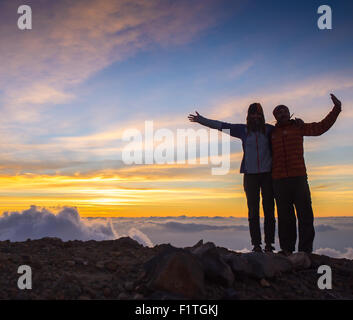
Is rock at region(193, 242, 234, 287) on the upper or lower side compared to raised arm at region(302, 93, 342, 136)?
lower

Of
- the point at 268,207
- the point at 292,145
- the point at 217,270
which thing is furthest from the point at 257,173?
the point at 217,270

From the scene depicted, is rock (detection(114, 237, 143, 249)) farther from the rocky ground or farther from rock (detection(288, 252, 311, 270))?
rock (detection(288, 252, 311, 270))

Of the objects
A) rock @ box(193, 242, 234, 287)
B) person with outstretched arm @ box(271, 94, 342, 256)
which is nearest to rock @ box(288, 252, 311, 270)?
person with outstretched arm @ box(271, 94, 342, 256)

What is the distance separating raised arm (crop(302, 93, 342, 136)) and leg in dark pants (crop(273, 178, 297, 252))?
Answer: 1145 millimetres

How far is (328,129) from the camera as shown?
332 inches

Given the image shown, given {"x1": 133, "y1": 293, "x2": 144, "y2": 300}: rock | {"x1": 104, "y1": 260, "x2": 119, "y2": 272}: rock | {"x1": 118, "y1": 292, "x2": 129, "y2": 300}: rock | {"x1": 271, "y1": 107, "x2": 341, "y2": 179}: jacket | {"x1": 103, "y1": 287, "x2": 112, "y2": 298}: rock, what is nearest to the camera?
{"x1": 133, "y1": 293, "x2": 144, "y2": 300}: rock

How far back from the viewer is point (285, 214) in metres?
8.60

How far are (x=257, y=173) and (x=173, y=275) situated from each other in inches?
152

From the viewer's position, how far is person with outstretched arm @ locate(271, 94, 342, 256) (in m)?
8.30

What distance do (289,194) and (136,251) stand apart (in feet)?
11.8

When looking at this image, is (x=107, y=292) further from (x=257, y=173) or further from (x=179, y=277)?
(x=257, y=173)
